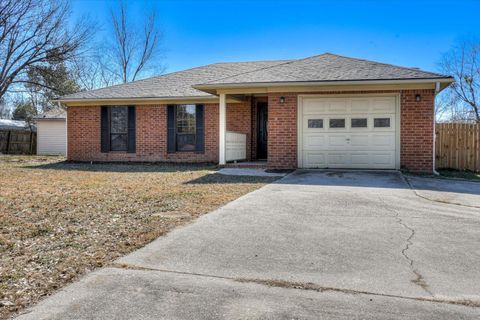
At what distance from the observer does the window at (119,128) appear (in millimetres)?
16641

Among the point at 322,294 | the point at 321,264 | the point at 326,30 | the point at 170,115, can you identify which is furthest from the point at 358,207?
the point at 326,30

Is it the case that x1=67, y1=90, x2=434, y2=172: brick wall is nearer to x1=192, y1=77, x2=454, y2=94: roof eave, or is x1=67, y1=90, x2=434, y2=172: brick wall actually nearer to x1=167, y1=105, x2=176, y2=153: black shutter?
x1=167, y1=105, x2=176, y2=153: black shutter

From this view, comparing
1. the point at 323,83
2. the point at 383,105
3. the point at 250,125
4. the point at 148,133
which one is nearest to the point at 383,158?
the point at 383,105

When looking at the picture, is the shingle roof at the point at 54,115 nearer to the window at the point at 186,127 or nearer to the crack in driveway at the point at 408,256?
the window at the point at 186,127

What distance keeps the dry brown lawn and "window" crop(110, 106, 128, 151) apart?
6.53 metres

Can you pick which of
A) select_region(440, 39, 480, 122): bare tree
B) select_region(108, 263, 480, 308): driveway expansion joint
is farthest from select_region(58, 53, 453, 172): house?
select_region(440, 39, 480, 122): bare tree

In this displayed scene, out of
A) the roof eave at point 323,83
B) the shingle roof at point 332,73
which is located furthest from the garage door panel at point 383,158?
the shingle roof at point 332,73

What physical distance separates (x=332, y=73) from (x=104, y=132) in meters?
9.71

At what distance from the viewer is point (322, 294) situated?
3148mm

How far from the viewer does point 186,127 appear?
52.7 feet

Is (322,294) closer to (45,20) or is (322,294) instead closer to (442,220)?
(442,220)

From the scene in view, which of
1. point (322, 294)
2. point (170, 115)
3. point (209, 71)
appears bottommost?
point (322, 294)

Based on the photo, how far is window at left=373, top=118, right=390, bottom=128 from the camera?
1206cm

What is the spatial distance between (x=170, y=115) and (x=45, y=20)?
13.1 m
